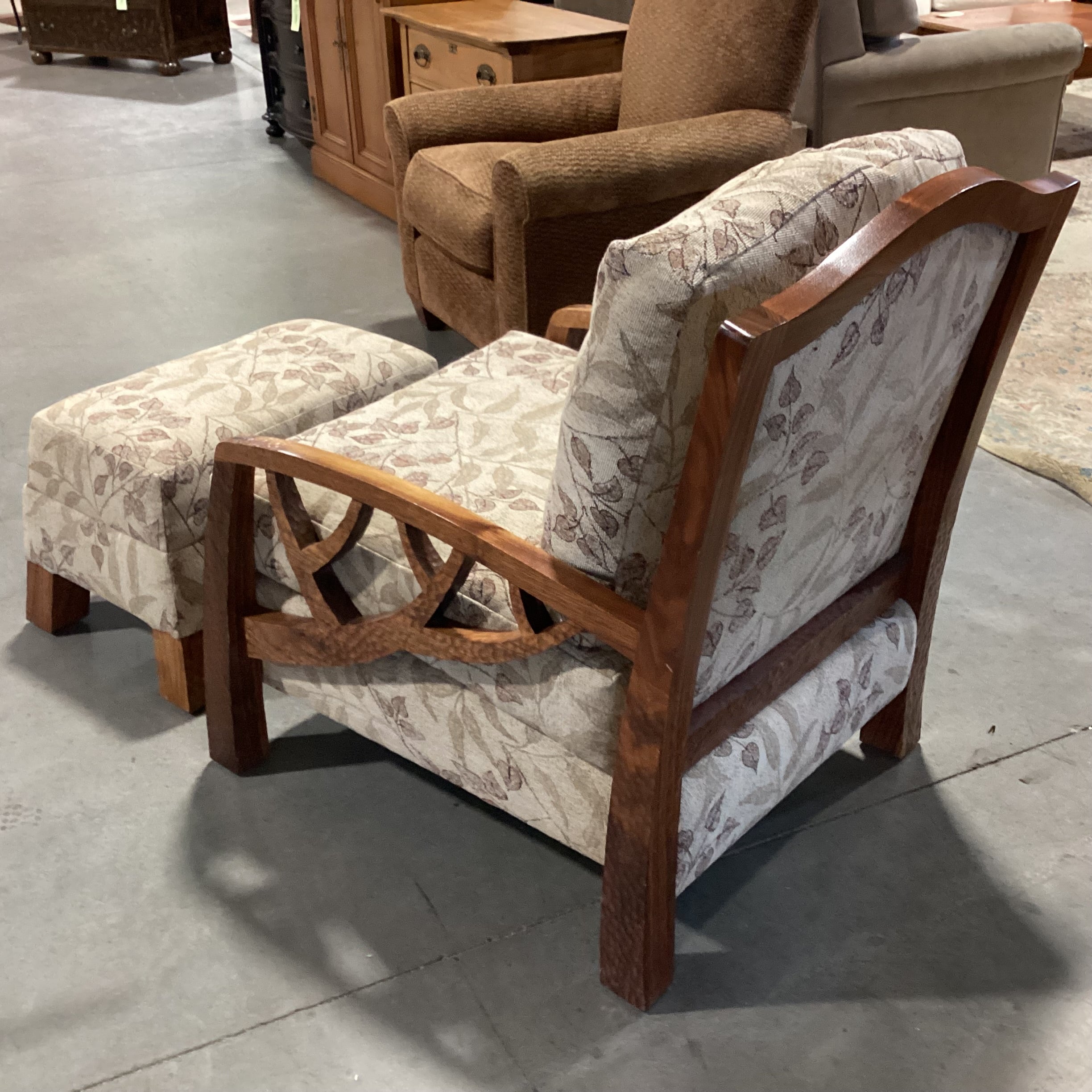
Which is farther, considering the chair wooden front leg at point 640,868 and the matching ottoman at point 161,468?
the matching ottoman at point 161,468

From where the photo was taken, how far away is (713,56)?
99.5 inches

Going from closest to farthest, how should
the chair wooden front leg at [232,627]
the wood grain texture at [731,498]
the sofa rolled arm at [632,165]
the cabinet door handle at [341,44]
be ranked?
the wood grain texture at [731,498] < the chair wooden front leg at [232,627] < the sofa rolled arm at [632,165] < the cabinet door handle at [341,44]

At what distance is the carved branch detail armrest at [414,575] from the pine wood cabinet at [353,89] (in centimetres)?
246

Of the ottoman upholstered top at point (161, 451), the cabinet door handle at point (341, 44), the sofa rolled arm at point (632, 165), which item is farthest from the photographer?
the cabinet door handle at point (341, 44)

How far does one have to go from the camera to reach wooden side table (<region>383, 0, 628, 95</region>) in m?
3.00

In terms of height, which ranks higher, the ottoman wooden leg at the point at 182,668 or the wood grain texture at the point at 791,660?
the wood grain texture at the point at 791,660

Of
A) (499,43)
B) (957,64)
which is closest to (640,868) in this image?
(499,43)

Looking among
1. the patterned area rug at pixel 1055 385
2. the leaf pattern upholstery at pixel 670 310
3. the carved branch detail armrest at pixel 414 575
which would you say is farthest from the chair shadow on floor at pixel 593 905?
the patterned area rug at pixel 1055 385

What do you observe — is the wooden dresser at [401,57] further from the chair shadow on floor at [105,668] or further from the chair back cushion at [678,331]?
the chair back cushion at [678,331]

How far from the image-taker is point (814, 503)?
3.92 ft

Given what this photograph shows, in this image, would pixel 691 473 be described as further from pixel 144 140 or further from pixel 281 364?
pixel 144 140

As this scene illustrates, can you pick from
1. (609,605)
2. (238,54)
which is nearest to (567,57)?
(609,605)

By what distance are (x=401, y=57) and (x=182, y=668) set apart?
2475 millimetres

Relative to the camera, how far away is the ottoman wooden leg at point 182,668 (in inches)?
67.9
